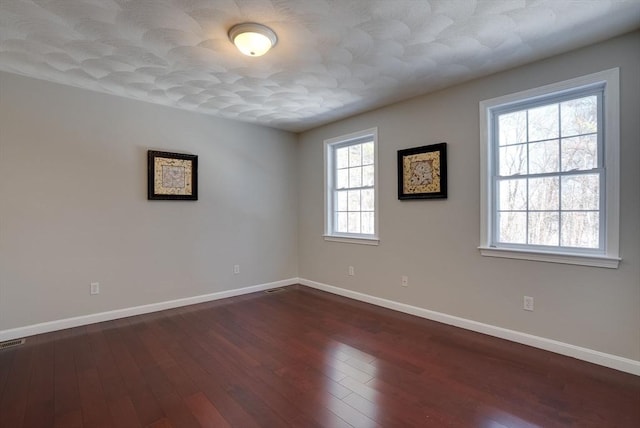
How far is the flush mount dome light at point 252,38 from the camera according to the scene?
2203 millimetres

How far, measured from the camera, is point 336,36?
2354 mm

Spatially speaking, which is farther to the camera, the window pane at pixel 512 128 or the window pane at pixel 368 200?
the window pane at pixel 368 200

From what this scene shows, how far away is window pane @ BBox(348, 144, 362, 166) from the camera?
4.43 metres

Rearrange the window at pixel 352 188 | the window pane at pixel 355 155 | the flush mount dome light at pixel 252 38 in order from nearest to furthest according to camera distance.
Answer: the flush mount dome light at pixel 252 38, the window at pixel 352 188, the window pane at pixel 355 155

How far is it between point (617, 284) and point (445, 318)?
4.83 ft

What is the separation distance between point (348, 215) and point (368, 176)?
2.23 ft

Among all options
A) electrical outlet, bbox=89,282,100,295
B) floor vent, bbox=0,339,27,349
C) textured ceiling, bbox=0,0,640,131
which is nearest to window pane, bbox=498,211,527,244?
textured ceiling, bbox=0,0,640,131

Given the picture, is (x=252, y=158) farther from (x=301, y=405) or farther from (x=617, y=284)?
(x=617, y=284)

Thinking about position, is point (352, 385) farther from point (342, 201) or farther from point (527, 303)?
point (342, 201)

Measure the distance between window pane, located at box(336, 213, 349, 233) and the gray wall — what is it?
0.26 m

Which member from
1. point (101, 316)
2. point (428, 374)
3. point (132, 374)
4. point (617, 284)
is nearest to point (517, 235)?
point (617, 284)

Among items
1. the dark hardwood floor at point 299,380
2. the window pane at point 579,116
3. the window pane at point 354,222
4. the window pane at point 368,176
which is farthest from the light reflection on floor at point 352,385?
the window pane at point 579,116

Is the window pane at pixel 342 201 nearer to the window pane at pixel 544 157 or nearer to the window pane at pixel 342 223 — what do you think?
the window pane at pixel 342 223

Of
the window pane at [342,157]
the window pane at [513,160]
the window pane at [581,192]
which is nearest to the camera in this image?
the window pane at [581,192]
